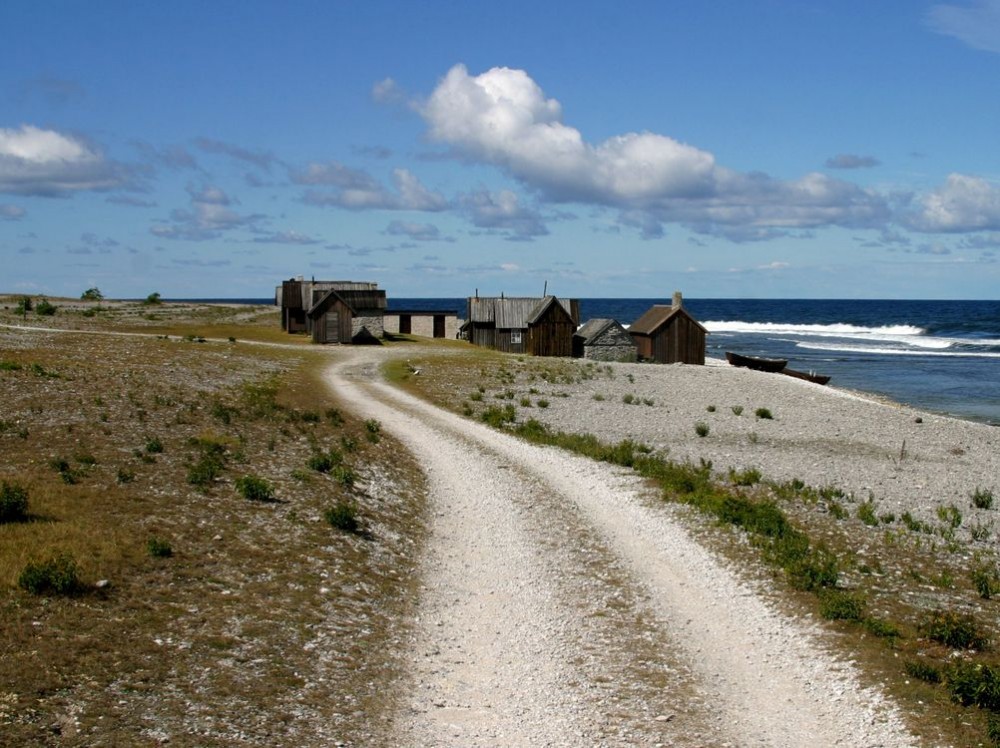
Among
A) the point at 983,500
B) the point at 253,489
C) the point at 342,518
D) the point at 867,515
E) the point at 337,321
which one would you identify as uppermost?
the point at 337,321

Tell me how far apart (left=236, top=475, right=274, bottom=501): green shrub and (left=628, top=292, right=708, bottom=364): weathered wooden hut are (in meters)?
55.0

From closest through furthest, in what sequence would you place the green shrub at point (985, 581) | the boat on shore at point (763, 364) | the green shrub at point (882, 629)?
1. the green shrub at point (882, 629)
2. the green shrub at point (985, 581)
3. the boat on shore at point (763, 364)

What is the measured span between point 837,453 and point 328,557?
23970 mm

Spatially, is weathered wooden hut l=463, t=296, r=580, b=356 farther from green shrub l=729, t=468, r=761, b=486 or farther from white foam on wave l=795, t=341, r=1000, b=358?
white foam on wave l=795, t=341, r=1000, b=358

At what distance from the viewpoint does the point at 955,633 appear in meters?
14.5

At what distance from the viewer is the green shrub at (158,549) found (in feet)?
51.8

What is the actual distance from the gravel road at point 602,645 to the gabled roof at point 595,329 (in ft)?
162

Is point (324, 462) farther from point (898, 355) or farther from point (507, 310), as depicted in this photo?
point (898, 355)

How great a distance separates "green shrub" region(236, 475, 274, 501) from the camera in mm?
20312

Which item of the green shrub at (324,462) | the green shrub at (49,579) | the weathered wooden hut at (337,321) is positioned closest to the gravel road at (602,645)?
the green shrub at (324,462)

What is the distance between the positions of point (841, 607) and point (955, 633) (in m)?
1.76

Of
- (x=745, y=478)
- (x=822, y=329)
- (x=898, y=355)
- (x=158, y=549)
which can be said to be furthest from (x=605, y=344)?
(x=822, y=329)

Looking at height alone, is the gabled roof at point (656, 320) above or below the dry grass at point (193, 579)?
above

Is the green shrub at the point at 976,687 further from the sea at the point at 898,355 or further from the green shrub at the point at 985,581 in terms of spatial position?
the sea at the point at 898,355
